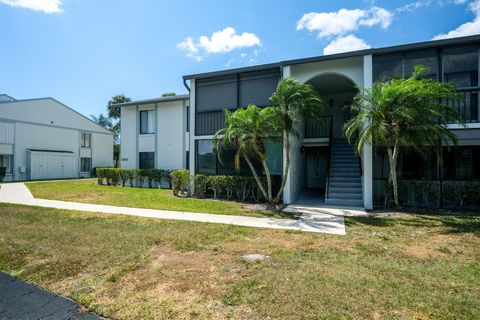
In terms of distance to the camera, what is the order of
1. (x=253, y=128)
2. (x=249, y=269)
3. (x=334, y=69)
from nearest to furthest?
(x=249, y=269)
(x=253, y=128)
(x=334, y=69)

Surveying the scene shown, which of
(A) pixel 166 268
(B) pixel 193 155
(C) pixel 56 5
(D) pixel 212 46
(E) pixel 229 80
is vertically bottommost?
(A) pixel 166 268

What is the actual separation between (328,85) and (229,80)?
5540mm

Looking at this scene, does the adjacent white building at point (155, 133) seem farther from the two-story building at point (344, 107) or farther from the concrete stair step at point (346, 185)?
the concrete stair step at point (346, 185)

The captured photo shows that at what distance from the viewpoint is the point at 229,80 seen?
13.6m

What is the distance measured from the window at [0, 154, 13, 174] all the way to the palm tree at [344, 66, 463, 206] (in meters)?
29.1

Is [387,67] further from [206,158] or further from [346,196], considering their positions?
[206,158]

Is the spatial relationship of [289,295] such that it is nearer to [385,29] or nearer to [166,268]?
[166,268]

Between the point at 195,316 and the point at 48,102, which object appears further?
the point at 48,102

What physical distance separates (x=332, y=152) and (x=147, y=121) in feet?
46.9

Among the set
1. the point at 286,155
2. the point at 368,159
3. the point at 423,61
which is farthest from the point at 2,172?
the point at 423,61

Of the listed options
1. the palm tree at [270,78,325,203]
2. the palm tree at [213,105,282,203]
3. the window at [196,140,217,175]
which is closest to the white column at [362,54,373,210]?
the palm tree at [270,78,325,203]

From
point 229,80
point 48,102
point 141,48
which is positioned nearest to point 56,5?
point 141,48

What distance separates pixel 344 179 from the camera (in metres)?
12.8

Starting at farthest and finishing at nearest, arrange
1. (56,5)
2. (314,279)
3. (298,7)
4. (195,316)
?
(298,7), (56,5), (314,279), (195,316)
